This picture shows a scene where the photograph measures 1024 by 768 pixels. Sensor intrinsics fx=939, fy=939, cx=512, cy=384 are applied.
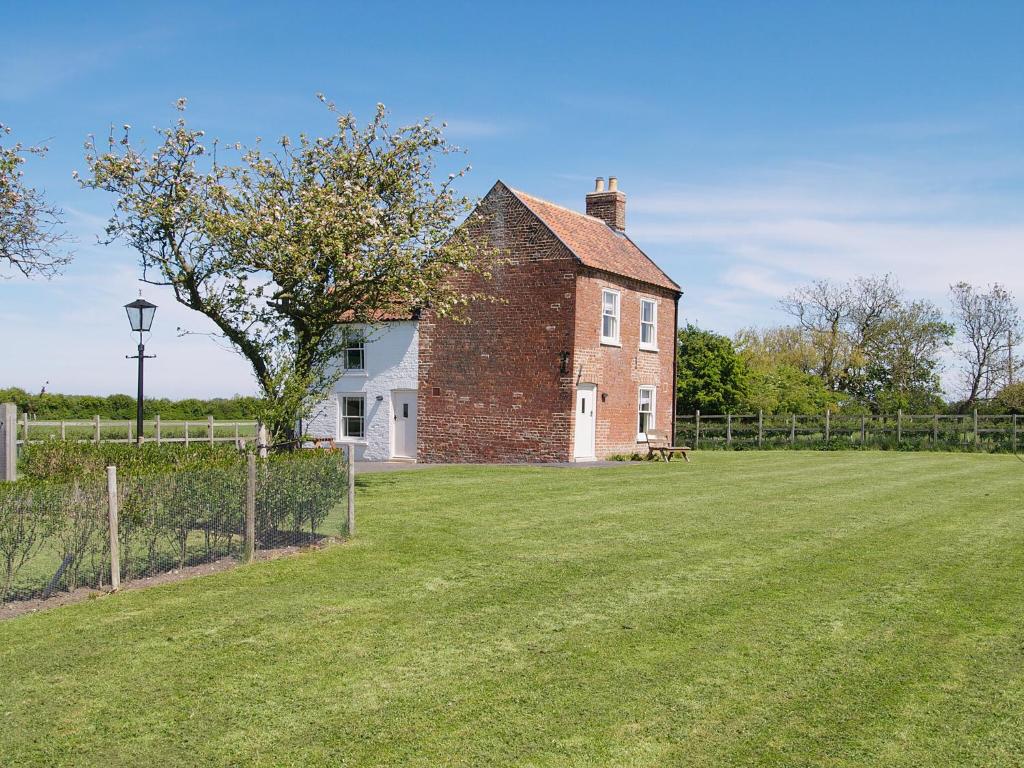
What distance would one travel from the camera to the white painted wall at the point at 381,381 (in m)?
30.5

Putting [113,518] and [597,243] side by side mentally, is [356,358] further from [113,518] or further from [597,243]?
[113,518]

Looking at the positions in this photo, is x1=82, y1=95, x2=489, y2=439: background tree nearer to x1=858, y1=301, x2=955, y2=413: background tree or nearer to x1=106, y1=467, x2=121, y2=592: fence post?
x1=106, y1=467, x2=121, y2=592: fence post

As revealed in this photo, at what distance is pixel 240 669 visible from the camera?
7301 millimetres

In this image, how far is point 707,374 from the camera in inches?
1581

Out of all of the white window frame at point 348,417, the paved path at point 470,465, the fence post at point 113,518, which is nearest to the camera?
the fence post at point 113,518

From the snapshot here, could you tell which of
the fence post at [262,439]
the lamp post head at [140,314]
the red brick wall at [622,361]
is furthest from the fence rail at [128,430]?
the fence post at [262,439]

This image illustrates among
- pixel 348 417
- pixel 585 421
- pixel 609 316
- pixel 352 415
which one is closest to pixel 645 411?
pixel 609 316

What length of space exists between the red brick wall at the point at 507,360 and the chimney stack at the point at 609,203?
6784mm

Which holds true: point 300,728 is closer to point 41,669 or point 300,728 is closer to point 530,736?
point 530,736

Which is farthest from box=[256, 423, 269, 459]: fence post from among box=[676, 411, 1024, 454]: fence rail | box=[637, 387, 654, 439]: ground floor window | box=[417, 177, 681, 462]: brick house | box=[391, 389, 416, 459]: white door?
box=[676, 411, 1024, 454]: fence rail

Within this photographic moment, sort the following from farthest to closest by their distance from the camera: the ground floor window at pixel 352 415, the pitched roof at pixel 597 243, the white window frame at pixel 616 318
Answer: the ground floor window at pixel 352 415 → the white window frame at pixel 616 318 → the pitched roof at pixel 597 243

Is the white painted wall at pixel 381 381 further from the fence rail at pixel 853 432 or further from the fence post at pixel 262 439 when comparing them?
the fence post at pixel 262 439

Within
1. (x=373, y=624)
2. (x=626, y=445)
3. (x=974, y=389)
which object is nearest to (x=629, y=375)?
(x=626, y=445)

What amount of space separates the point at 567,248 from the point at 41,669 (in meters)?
21.7
